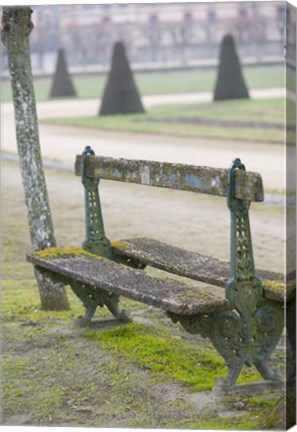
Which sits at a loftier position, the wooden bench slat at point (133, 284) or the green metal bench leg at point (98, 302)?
the wooden bench slat at point (133, 284)

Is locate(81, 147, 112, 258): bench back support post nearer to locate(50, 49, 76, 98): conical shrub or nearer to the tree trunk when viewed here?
the tree trunk

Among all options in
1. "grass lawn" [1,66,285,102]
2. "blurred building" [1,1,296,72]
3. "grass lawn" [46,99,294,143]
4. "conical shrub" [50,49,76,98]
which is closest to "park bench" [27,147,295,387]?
"grass lawn" [46,99,294,143]

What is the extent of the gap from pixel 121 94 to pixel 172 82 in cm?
1688

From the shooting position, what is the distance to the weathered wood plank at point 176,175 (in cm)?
452

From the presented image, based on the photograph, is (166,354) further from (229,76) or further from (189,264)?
(229,76)

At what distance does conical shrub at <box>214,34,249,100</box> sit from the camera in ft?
74.5

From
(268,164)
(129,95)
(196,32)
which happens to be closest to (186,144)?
(268,164)

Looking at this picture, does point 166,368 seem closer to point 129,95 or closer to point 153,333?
point 153,333

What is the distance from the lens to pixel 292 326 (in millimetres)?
4117

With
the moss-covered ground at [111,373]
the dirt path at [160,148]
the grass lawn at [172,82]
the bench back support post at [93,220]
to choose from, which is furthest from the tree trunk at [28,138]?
the grass lawn at [172,82]

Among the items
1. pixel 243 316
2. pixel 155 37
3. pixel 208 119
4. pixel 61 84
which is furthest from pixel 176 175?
pixel 155 37

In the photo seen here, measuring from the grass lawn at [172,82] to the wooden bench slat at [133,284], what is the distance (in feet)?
74.9

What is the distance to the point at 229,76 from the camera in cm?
2392

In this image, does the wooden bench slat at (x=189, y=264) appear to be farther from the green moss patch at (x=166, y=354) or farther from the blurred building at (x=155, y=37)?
the blurred building at (x=155, y=37)
